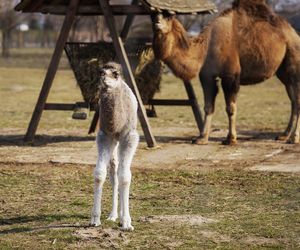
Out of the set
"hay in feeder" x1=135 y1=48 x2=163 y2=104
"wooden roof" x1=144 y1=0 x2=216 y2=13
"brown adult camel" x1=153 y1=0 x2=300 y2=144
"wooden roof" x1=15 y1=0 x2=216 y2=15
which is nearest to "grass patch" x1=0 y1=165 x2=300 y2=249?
"brown adult camel" x1=153 y1=0 x2=300 y2=144

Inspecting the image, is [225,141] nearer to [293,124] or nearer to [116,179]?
[293,124]

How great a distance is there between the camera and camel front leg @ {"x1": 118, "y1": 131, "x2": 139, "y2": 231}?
24.7ft

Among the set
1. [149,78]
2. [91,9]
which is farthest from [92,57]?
[149,78]

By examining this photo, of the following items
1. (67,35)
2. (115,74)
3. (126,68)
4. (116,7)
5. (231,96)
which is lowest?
(231,96)

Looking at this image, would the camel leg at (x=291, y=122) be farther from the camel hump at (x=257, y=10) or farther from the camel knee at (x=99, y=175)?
the camel knee at (x=99, y=175)

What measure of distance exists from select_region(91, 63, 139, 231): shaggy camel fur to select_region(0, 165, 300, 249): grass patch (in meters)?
0.29

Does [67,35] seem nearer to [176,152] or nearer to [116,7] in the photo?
[116,7]

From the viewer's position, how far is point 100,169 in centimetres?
750

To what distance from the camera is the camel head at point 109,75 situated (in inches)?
291

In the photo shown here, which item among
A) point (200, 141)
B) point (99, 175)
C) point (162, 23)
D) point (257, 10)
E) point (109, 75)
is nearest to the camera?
point (109, 75)

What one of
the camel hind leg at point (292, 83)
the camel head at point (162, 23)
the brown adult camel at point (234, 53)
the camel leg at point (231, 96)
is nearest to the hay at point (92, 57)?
the brown adult camel at point (234, 53)

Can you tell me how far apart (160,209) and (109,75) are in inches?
76.0

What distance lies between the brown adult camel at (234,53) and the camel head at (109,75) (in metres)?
5.35

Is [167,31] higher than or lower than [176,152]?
higher
